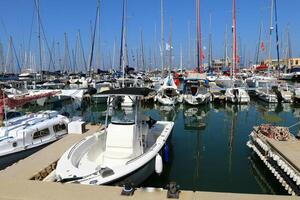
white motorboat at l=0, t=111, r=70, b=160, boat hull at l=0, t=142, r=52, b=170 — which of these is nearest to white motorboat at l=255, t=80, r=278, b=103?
white motorboat at l=0, t=111, r=70, b=160

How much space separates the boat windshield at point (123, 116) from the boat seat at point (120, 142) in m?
0.19

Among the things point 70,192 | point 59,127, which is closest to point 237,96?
point 59,127

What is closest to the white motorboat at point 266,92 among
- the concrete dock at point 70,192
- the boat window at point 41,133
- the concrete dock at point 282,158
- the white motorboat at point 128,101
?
the concrete dock at point 282,158

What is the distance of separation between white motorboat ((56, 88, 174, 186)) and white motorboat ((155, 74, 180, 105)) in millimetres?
19321

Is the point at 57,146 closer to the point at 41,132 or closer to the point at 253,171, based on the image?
the point at 41,132

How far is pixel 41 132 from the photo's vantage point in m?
13.7

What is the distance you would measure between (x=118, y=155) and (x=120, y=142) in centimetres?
46

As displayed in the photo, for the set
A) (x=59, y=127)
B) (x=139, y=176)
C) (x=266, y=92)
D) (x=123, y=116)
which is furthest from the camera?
(x=266, y=92)

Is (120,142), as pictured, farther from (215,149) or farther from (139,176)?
(215,149)

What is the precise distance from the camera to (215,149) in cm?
1496

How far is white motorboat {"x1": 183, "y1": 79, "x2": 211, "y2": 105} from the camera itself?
30.1m

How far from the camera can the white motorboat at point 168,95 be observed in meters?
31.0

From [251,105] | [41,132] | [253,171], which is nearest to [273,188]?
[253,171]

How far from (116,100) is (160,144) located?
2.36m
